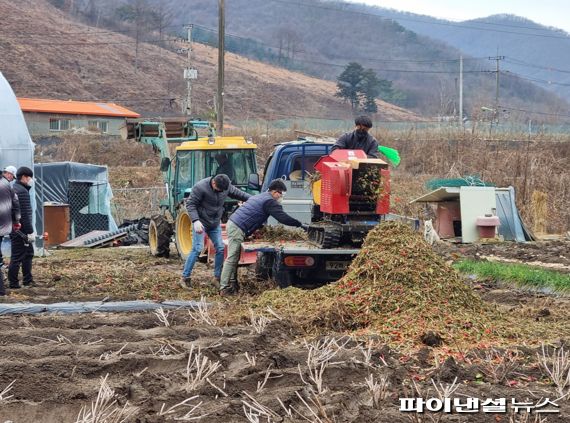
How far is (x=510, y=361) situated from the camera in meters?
8.34

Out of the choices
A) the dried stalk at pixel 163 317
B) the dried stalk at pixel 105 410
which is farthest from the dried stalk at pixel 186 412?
the dried stalk at pixel 163 317

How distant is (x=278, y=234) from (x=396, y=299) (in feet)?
14.4

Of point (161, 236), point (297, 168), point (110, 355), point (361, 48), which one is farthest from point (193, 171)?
point (361, 48)

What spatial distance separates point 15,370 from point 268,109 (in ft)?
266

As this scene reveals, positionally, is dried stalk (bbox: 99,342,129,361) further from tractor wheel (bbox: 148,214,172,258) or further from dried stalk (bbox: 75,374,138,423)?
tractor wheel (bbox: 148,214,172,258)

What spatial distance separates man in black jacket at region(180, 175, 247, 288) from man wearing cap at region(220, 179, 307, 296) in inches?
27.3

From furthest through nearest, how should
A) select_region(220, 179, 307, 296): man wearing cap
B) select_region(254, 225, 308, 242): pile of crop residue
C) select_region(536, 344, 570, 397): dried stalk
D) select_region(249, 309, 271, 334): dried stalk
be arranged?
select_region(254, 225, 308, 242): pile of crop residue, select_region(220, 179, 307, 296): man wearing cap, select_region(249, 309, 271, 334): dried stalk, select_region(536, 344, 570, 397): dried stalk

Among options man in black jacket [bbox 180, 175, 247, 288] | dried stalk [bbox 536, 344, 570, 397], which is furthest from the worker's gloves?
dried stalk [bbox 536, 344, 570, 397]

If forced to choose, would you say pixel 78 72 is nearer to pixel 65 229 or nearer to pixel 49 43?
pixel 49 43

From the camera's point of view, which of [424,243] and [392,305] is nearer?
[392,305]

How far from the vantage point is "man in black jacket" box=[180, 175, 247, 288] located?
14188 millimetres

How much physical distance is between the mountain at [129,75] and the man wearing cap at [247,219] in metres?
56.6

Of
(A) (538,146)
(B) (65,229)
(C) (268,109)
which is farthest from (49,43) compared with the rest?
(B) (65,229)

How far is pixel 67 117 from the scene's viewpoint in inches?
2389
